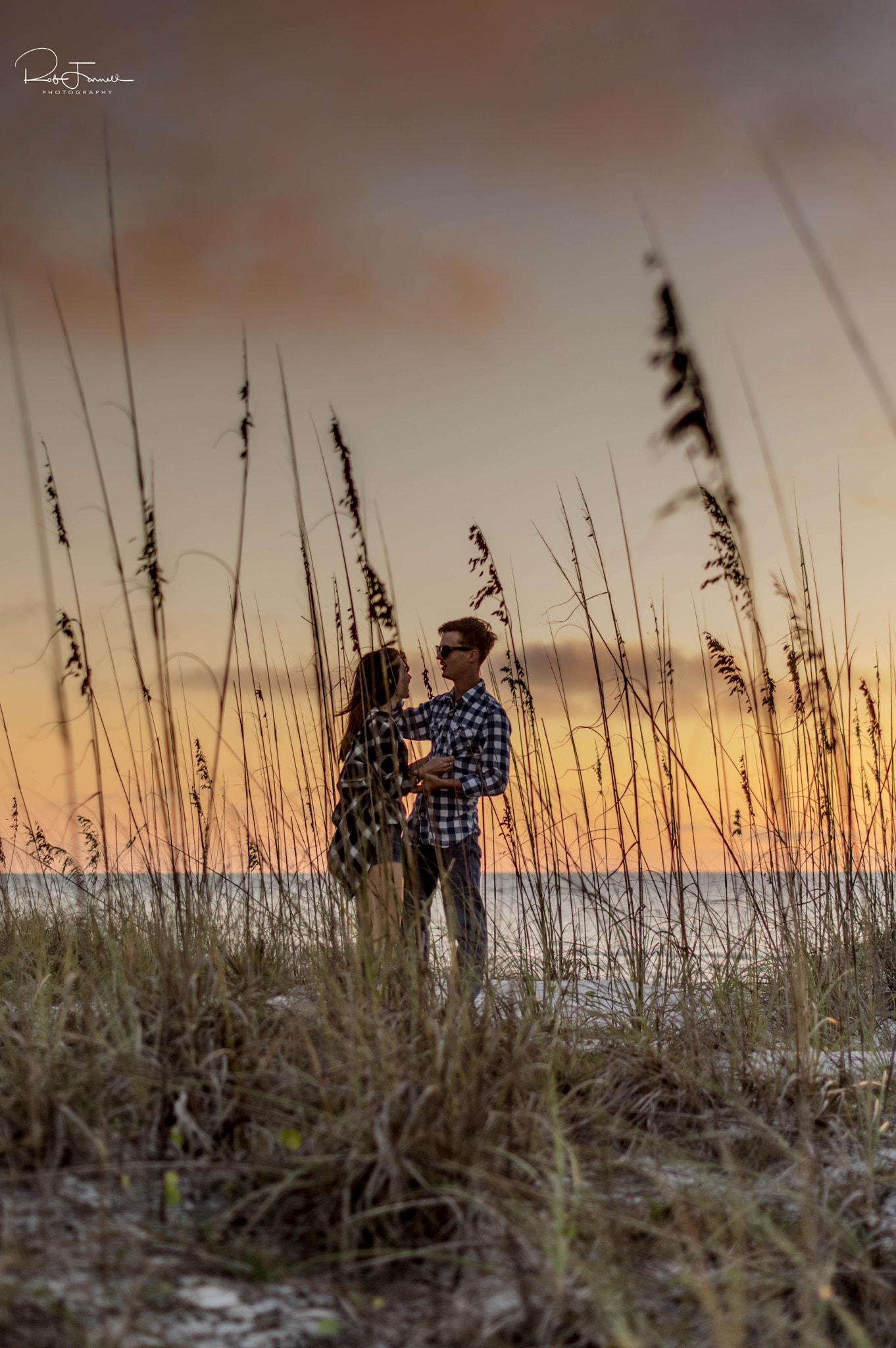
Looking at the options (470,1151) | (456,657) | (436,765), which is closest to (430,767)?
(436,765)

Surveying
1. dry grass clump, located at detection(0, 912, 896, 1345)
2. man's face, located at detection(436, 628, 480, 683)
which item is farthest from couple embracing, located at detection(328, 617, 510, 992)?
dry grass clump, located at detection(0, 912, 896, 1345)

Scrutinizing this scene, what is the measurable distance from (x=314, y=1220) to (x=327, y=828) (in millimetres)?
1823

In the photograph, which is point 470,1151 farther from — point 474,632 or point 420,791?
point 474,632

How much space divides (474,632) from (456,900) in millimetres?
1082

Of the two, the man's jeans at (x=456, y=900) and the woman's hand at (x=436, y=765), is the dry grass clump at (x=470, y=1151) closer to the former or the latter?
the man's jeans at (x=456, y=900)

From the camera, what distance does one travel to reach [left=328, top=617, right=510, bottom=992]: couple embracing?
7.81 feet

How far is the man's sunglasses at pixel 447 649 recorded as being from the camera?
3.81 metres

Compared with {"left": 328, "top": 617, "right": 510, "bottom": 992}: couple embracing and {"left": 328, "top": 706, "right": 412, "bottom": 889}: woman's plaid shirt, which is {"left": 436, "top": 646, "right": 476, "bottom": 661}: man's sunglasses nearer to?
{"left": 328, "top": 617, "right": 510, "bottom": 992}: couple embracing

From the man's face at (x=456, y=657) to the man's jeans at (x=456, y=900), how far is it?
2.20 feet

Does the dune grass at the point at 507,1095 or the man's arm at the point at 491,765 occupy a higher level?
the man's arm at the point at 491,765

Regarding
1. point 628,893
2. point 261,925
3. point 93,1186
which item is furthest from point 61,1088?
point 628,893

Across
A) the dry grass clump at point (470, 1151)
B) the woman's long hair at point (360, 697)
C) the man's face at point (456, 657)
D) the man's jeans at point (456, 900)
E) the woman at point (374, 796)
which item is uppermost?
the man's face at point (456, 657)

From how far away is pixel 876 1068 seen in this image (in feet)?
7.38

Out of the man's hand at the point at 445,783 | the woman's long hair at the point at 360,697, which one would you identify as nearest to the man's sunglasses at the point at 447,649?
the woman's long hair at the point at 360,697
